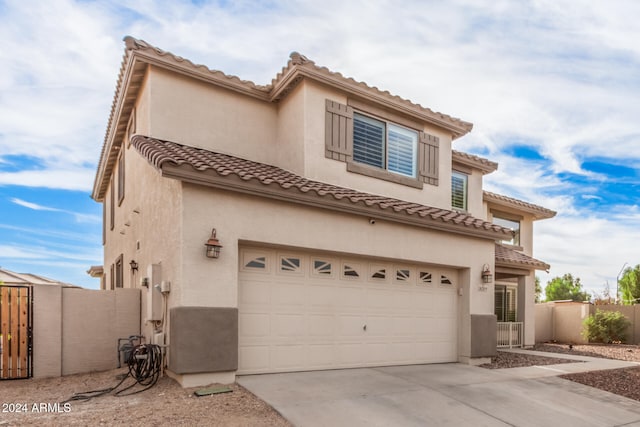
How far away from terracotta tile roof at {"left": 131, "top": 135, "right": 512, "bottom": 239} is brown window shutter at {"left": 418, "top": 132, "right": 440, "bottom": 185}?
5.32 ft

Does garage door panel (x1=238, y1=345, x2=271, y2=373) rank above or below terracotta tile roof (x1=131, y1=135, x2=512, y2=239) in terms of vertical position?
below

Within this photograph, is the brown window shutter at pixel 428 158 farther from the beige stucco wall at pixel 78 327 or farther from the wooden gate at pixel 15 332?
the wooden gate at pixel 15 332

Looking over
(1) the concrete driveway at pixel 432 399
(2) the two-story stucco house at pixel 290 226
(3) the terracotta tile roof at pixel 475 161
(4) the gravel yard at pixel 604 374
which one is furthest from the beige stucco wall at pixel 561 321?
(1) the concrete driveway at pixel 432 399

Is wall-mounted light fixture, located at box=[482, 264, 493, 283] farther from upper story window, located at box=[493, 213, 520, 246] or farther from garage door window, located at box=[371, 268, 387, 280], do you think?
upper story window, located at box=[493, 213, 520, 246]

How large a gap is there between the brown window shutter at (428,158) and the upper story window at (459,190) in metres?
2.56

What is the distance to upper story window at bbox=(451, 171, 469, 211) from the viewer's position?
14.6 meters

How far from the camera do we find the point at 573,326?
61.7 ft

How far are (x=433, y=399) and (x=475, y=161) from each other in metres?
10.00

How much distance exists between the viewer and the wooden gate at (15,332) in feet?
26.2

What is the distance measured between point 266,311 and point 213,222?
1.95 meters

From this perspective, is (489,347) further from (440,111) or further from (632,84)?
(632,84)

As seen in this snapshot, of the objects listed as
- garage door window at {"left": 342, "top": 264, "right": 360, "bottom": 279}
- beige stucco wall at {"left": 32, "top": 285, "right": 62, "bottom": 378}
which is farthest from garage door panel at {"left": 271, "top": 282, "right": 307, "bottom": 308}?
beige stucco wall at {"left": 32, "top": 285, "right": 62, "bottom": 378}

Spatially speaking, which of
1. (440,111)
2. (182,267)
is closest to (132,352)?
(182,267)

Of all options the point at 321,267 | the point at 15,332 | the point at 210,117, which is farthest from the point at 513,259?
the point at 15,332
